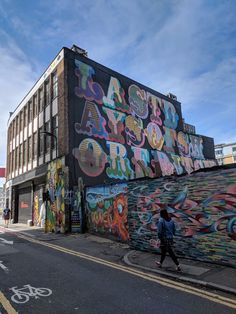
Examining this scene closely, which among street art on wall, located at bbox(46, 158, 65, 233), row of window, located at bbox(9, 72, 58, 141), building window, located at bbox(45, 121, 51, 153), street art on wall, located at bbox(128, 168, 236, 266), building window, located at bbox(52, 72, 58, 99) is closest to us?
street art on wall, located at bbox(128, 168, 236, 266)

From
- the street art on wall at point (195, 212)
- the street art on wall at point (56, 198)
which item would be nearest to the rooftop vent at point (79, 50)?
the street art on wall at point (56, 198)

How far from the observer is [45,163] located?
21344 millimetres

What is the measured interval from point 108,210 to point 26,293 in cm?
866

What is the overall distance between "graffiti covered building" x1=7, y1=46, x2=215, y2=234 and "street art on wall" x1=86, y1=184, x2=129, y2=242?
0.05m

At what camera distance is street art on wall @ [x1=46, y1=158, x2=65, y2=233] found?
17881 millimetres

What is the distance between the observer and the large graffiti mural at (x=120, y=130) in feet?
65.4

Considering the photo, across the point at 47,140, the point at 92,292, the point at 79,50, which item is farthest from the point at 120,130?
the point at 92,292

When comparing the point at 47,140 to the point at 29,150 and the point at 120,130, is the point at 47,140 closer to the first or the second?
the point at 29,150

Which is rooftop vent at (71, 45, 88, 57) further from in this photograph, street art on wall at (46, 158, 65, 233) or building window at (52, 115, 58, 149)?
street art on wall at (46, 158, 65, 233)

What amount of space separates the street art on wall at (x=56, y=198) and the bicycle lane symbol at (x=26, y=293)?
1151cm

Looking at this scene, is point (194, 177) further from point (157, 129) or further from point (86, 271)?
point (157, 129)

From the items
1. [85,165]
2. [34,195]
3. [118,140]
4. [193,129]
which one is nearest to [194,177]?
[85,165]

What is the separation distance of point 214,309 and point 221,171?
4.21m

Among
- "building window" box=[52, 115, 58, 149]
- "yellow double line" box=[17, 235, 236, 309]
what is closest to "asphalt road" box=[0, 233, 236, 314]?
"yellow double line" box=[17, 235, 236, 309]
